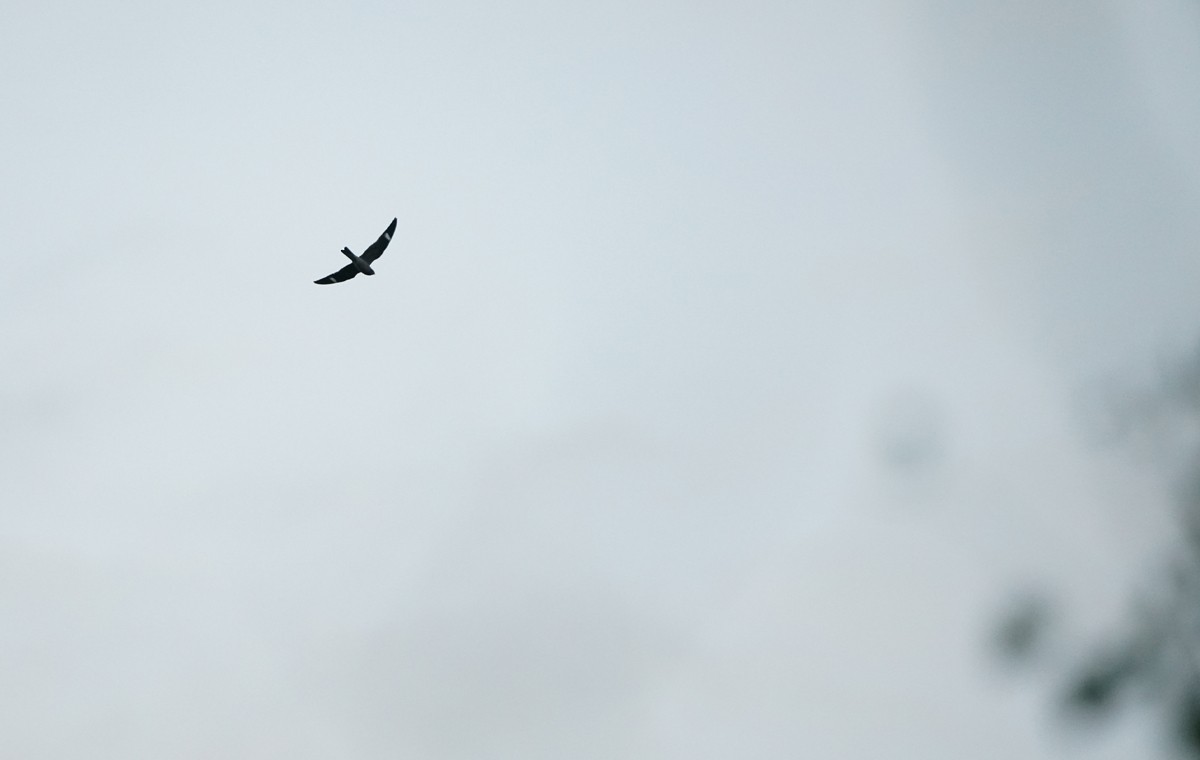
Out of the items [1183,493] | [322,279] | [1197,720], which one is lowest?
[1197,720]

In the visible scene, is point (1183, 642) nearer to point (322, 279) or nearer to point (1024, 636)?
point (1024, 636)

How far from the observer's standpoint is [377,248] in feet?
128

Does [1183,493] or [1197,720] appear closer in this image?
[1197,720]

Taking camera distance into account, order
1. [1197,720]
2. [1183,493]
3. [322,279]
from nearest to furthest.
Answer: [1197,720]
[1183,493]
[322,279]

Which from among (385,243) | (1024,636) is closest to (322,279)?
(385,243)

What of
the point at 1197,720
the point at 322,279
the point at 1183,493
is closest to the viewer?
the point at 1197,720

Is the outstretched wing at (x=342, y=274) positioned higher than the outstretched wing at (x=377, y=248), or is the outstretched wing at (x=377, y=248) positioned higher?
the outstretched wing at (x=377, y=248)

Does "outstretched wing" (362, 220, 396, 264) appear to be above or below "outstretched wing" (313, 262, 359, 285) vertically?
above

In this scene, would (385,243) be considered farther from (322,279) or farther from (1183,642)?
(1183,642)

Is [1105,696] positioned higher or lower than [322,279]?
lower

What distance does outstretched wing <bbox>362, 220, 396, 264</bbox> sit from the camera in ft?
127

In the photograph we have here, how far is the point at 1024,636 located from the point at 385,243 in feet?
88.3

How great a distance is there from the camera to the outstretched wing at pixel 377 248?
38.7m

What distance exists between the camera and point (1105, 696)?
942 inches
